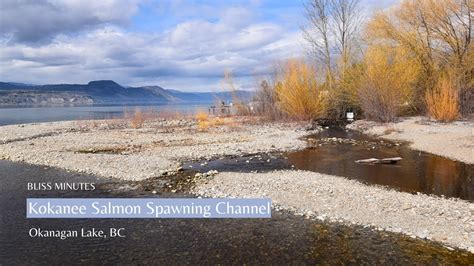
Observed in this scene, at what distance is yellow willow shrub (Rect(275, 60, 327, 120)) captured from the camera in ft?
93.6

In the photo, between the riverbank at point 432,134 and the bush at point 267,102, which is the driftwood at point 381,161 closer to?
the riverbank at point 432,134

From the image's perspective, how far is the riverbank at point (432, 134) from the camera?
16078mm

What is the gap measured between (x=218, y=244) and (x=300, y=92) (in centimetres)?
2322

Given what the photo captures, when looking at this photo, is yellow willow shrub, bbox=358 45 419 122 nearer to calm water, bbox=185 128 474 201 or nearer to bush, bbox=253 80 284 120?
bush, bbox=253 80 284 120

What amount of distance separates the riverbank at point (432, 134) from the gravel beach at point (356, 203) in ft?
22.1

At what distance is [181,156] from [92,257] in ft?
31.5

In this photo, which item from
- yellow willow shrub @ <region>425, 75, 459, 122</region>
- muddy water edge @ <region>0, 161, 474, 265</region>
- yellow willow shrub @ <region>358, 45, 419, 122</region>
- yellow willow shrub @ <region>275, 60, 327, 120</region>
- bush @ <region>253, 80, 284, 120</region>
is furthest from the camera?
bush @ <region>253, 80, 284, 120</region>

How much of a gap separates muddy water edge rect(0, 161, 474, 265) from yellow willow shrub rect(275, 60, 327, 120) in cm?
2117

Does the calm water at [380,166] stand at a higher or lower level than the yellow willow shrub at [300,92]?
lower

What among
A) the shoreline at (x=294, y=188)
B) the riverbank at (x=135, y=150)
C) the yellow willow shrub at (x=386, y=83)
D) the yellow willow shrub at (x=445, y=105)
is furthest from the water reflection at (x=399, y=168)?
the yellow willow shrub at (x=386, y=83)

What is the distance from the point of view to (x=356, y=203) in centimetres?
891

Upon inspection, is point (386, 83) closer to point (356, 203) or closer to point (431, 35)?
point (431, 35)

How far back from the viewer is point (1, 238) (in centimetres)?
723

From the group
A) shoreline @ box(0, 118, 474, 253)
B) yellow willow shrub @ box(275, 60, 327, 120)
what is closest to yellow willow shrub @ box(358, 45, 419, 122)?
yellow willow shrub @ box(275, 60, 327, 120)
